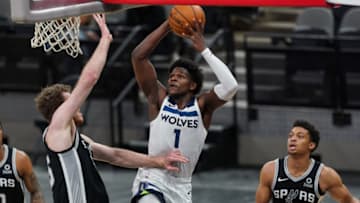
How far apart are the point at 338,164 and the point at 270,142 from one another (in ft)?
2.90

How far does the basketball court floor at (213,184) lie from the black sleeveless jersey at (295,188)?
420 centimetres

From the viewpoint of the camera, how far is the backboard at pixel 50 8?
7.03 meters

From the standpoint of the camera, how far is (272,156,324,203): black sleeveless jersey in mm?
8695

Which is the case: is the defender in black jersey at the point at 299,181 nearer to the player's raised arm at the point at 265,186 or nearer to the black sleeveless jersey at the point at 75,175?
the player's raised arm at the point at 265,186

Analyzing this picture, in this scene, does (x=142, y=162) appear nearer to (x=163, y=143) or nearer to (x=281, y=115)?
(x=163, y=143)

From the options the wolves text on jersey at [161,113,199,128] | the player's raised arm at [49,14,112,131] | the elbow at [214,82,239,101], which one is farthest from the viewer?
the wolves text on jersey at [161,113,199,128]

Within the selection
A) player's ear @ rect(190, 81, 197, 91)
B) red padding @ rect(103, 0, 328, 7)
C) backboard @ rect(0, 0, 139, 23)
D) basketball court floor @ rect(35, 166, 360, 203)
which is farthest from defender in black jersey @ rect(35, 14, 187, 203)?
basketball court floor @ rect(35, 166, 360, 203)

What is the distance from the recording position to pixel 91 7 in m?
7.75

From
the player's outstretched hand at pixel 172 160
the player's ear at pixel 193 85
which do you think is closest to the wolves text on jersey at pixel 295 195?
the player's outstretched hand at pixel 172 160

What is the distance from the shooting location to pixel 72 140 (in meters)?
7.97

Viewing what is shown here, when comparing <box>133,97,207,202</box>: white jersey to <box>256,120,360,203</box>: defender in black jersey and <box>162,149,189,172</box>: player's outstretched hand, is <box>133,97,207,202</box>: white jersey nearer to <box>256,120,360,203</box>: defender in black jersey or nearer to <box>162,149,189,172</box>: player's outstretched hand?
<box>162,149,189,172</box>: player's outstretched hand

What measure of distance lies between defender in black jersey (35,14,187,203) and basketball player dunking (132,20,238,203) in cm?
91

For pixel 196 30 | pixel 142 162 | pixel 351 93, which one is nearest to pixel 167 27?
pixel 196 30

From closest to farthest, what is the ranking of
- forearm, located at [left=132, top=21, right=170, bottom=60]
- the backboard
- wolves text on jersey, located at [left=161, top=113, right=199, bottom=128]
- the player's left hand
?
1. the backboard
2. the player's left hand
3. wolves text on jersey, located at [left=161, top=113, right=199, bottom=128]
4. forearm, located at [left=132, top=21, right=170, bottom=60]
